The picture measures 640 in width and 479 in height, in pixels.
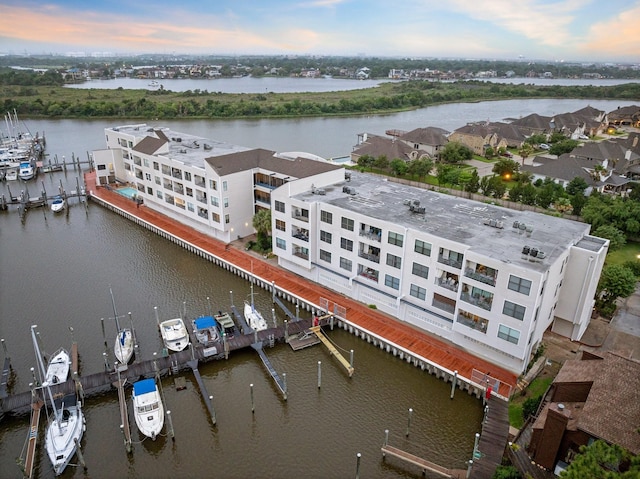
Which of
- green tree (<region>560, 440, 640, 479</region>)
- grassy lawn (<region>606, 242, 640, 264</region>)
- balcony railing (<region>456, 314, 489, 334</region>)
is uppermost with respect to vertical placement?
green tree (<region>560, 440, 640, 479</region>)

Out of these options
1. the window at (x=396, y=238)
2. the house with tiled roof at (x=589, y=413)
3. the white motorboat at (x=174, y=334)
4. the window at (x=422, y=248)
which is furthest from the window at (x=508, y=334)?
the white motorboat at (x=174, y=334)

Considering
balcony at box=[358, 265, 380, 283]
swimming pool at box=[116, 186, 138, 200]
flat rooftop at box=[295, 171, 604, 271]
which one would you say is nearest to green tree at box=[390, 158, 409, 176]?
flat rooftop at box=[295, 171, 604, 271]

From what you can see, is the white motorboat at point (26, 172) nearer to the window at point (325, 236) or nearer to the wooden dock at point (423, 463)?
the window at point (325, 236)

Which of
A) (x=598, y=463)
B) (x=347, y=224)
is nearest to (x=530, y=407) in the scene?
(x=598, y=463)

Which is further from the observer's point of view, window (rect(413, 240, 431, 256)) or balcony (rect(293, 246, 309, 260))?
balcony (rect(293, 246, 309, 260))

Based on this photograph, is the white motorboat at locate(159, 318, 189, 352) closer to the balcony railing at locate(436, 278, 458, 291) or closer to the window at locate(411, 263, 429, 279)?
the window at locate(411, 263, 429, 279)

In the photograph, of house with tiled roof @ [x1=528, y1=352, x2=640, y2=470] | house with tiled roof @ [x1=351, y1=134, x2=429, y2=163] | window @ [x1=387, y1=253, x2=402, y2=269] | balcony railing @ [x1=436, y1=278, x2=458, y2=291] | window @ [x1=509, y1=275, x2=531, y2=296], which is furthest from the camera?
house with tiled roof @ [x1=351, y1=134, x2=429, y2=163]

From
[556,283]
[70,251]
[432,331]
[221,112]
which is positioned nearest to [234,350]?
[432,331]
